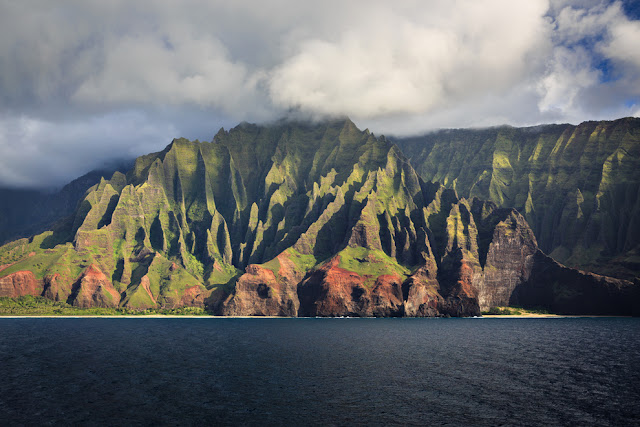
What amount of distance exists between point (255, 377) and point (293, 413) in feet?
101

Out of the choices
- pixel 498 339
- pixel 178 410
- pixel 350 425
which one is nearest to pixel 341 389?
pixel 350 425

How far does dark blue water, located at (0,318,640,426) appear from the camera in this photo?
3027 inches

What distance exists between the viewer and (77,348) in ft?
501

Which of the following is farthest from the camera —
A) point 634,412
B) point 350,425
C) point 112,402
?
point 112,402

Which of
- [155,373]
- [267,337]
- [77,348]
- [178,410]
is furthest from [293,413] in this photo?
[267,337]

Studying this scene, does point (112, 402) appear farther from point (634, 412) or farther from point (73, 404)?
point (634, 412)

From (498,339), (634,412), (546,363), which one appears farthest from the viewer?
(498,339)

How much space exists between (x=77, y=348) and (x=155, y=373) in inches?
2203

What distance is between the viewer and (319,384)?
100 meters

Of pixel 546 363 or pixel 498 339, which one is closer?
pixel 546 363

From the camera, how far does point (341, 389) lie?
95938mm

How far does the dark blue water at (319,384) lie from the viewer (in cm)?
7688

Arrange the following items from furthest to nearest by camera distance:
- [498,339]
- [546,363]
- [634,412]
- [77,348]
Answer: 1. [498,339]
2. [77,348]
3. [546,363]
4. [634,412]

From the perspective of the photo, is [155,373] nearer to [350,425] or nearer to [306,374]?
[306,374]
